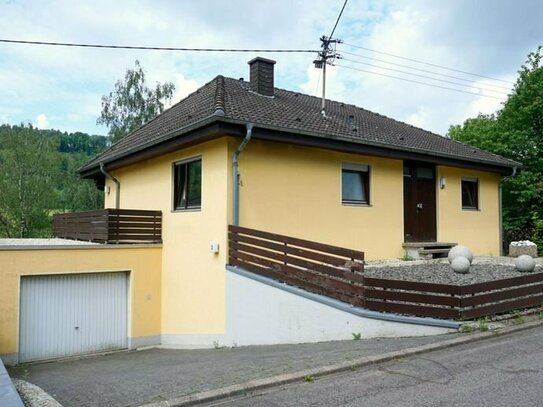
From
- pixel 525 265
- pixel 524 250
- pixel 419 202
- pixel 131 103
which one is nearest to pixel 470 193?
pixel 524 250

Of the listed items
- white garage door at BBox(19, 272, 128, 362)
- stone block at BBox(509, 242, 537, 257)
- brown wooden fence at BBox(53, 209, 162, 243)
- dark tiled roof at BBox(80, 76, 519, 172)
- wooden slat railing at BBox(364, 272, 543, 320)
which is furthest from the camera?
stone block at BBox(509, 242, 537, 257)

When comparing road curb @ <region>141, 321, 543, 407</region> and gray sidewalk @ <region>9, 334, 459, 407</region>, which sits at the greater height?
road curb @ <region>141, 321, 543, 407</region>

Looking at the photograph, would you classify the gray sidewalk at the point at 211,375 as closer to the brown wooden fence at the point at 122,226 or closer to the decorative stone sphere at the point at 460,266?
the decorative stone sphere at the point at 460,266

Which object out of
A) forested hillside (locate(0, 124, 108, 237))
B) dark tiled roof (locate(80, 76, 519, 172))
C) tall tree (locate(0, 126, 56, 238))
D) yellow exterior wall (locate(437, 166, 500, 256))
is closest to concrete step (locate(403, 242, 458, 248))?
yellow exterior wall (locate(437, 166, 500, 256))

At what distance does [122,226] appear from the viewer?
1069cm

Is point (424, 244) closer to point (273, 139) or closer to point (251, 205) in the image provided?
point (251, 205)

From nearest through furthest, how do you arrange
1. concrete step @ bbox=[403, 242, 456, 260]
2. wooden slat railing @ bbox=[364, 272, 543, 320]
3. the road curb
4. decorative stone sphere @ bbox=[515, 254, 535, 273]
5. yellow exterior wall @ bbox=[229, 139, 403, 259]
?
the road curb, wooden slat railing @ bbox=[364, 272, 543, 320], decorative stone sphere @ bbox=[515, 254, 535, 273], yellow exterior wall @ bbox=[229, 139, 403, 259], concrete step @ bbox=[403, 242, 456, 260]

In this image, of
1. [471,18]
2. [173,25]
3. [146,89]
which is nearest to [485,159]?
[471,18]

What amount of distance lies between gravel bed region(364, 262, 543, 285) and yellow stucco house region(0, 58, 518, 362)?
4.97 feet

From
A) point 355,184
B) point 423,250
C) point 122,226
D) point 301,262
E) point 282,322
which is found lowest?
point 282,322

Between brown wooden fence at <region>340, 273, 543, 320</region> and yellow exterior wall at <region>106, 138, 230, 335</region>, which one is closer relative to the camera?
brown wooden fence at <region>340, 273, 543, 320</region>

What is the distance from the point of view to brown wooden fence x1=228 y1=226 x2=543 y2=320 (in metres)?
6.48

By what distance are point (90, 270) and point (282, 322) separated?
16.8ft

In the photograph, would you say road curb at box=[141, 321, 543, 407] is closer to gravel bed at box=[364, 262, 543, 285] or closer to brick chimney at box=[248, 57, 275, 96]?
gravel bed at box=[364, 262, 543, 285]
